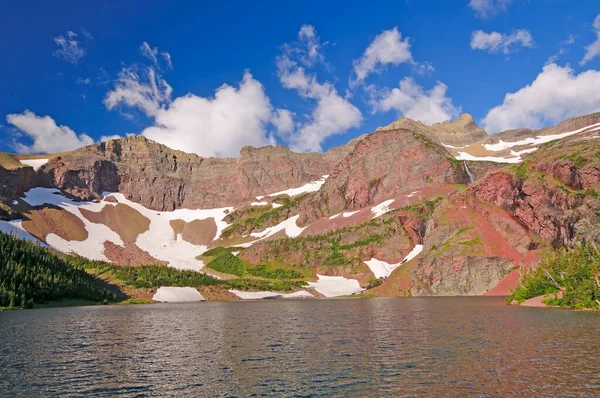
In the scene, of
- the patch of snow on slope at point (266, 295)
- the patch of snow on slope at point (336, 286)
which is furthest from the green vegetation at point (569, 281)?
the patch of snow on slope at point (266, 295)

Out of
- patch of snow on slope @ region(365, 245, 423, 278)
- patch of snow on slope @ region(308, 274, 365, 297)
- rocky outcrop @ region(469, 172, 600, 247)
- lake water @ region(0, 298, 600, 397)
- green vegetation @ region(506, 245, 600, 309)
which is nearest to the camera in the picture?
lake water @ region(0, 298, 600, 397)

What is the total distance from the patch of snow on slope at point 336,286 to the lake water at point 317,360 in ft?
353

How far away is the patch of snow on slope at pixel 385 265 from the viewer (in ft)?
547

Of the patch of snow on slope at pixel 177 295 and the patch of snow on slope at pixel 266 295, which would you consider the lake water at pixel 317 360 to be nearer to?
the patch of snow on slope at pixel 177 295

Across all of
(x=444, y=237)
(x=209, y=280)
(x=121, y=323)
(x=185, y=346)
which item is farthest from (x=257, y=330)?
(x=209, y=280)

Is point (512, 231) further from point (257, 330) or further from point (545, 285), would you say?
point (257, 330)

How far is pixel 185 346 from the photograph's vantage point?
4066cm

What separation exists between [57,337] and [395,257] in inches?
5776

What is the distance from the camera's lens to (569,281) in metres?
75.0

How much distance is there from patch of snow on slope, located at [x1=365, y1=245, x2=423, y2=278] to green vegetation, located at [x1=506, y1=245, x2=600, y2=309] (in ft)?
245

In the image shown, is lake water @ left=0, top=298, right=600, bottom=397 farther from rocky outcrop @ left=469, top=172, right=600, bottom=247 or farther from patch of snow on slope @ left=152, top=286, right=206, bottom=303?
patch of snow on slope @ left=152, top=286, right=206, bottom=303

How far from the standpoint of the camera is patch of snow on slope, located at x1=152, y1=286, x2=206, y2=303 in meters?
144

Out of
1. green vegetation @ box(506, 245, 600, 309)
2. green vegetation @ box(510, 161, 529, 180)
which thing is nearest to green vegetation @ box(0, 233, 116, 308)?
green vegetation @ box(506, 245, 600, 309)

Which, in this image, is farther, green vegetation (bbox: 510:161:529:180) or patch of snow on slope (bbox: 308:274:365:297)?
patch of snow on slope (bbox: 308:274:365:297)
